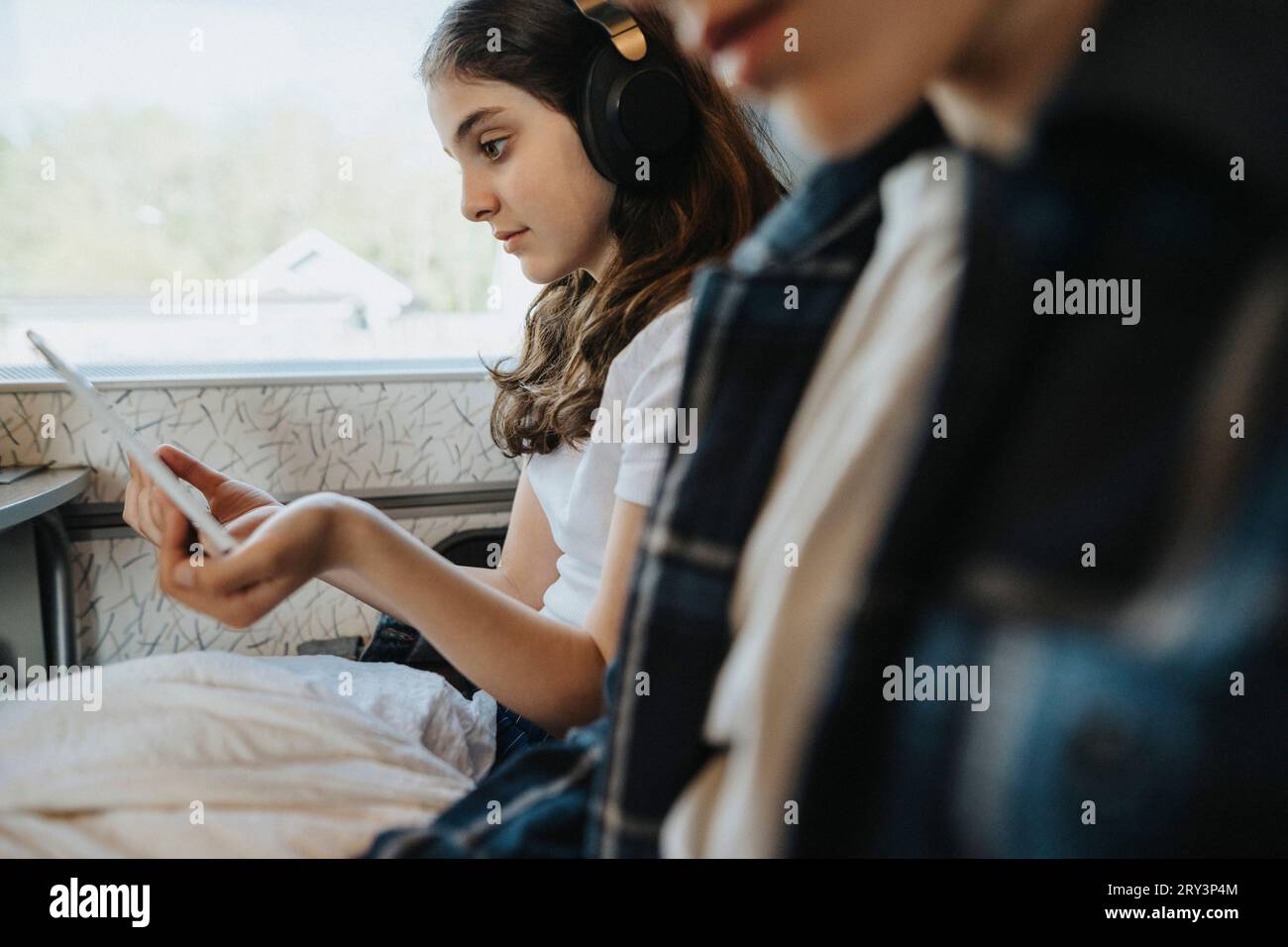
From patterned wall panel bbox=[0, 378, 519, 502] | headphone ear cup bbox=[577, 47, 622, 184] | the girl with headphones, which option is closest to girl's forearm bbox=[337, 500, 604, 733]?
the girl with headphones

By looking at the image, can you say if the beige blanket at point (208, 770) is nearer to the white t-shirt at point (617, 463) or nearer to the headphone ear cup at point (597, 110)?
the white t-shirt at point (617, 463)

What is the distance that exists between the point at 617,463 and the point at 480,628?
0.76ft

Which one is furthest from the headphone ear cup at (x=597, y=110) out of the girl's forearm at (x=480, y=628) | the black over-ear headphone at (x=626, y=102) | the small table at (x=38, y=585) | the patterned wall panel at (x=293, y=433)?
the small table at (x=38, y=585)

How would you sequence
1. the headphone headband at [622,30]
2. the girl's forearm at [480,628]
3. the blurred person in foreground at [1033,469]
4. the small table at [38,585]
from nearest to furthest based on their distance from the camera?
the blurred person in foreground at [1033,469]
the girl's forearm at [480,628]
the headphone headband at [622,30]
the small table at [38,585]

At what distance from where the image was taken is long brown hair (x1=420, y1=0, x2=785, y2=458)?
35.4 inches

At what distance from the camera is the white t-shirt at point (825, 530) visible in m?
0.36

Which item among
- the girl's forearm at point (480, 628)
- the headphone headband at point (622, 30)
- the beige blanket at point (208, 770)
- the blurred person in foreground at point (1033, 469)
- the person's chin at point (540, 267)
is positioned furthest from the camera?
the person's chin at point (540, 267)

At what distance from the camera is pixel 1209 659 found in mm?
293

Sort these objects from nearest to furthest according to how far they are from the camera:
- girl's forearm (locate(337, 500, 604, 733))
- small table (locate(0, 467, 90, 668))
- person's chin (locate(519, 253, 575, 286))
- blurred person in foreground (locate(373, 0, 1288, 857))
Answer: blurred person in foreground (locate(373, 0, 1288, 857)), girl's forearm (locate(337, 500, 604, 733)), person's chin (locate(519, 253, 575, 286)), small table (locate(0, 467, 90, 668))

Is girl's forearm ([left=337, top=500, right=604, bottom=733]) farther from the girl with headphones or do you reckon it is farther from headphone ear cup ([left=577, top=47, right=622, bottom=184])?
headphone ear cup ([left=577, top=47, right=622, bottom=184])

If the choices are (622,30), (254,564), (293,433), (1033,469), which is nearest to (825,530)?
(1033,469)

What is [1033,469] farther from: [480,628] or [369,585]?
[369,585]

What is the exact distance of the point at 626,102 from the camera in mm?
836

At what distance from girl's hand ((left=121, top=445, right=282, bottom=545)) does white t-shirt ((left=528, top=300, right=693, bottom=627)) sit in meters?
0.29
